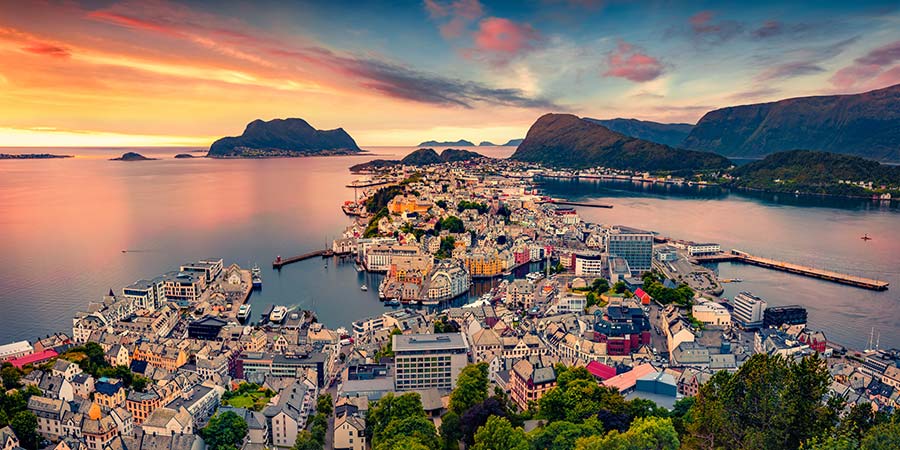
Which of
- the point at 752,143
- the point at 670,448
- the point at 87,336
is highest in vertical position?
the point at 752,143

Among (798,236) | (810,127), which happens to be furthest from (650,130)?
(798,236)

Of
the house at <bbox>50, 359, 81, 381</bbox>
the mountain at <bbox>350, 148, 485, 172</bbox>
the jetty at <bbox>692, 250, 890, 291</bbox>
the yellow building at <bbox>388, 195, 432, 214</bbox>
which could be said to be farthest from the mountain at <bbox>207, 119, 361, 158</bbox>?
the house at <bbox>50, 359, 81, 381</bbox>

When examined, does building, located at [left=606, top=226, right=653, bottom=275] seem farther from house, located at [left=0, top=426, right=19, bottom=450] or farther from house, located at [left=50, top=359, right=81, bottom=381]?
house, located at [left=0, top=426, right=19, bottom=450]

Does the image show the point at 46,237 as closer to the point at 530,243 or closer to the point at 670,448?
the point at 530,243

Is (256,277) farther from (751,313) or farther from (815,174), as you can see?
(815,174)

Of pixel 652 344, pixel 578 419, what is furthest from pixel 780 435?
pixel 652 344

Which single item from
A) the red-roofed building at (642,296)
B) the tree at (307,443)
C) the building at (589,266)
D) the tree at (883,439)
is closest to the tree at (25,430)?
the tree at (307,443)

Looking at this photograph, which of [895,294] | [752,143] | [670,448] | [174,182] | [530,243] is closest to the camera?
[670,448]
